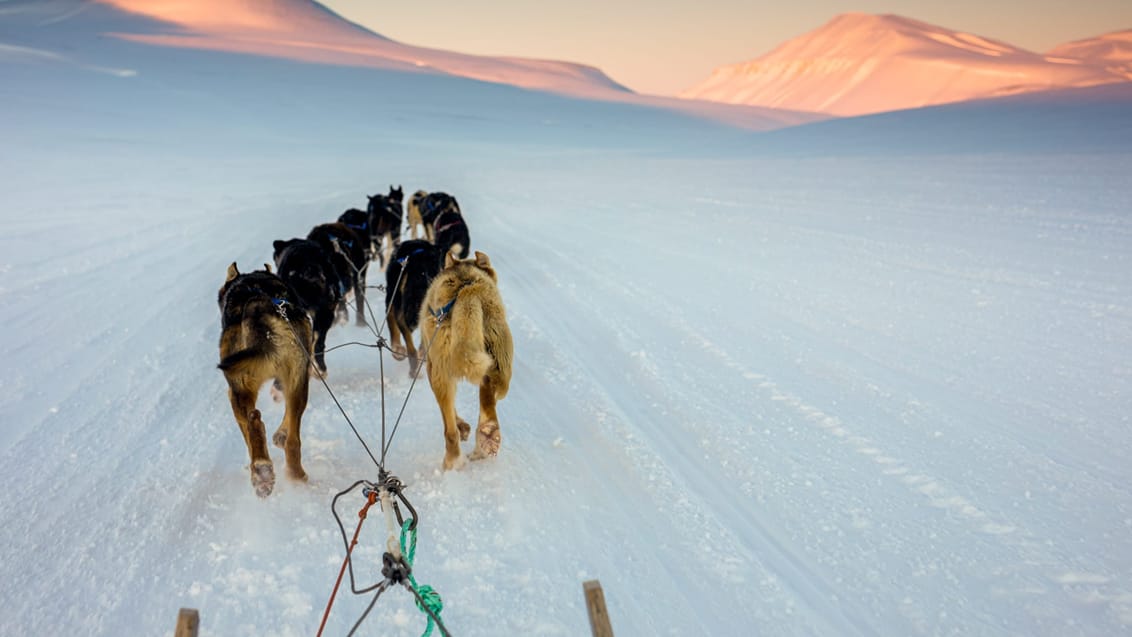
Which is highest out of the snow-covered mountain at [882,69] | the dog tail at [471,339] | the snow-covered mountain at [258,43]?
the snow-covered mountain at [882,69]

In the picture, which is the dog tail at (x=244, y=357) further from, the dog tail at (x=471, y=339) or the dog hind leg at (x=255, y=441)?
the dog tail at (x=471, y=339)

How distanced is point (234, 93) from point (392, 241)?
45782 millimetres

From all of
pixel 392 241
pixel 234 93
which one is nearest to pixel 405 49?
pixel 234 93

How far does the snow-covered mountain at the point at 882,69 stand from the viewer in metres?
76.1

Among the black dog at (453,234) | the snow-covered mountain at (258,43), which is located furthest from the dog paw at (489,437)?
the snow-covered mountain at (258,43)

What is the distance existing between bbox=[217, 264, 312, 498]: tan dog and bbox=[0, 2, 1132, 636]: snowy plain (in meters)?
0.28

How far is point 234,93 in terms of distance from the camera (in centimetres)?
4781

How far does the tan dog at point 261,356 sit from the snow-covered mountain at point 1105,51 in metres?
67.1

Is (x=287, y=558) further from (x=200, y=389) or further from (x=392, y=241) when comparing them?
(x=392, y=241)

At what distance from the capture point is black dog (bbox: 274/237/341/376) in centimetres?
493

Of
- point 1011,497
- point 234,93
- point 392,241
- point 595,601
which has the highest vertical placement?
point 595,601

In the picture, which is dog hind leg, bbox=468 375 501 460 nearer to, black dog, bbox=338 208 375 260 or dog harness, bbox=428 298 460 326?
dog harness, bbox=428 298 460 326

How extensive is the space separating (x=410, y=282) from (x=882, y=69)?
10918 centimetres

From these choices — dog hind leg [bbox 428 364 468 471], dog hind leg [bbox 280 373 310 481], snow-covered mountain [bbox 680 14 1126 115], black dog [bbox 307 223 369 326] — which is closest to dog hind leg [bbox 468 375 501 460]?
dog hind leg [bbox 428 364 468 471]
